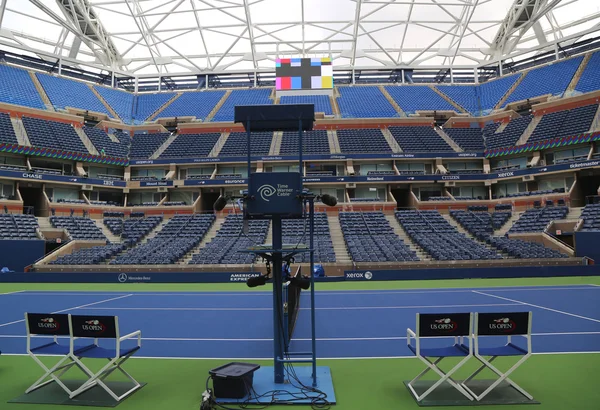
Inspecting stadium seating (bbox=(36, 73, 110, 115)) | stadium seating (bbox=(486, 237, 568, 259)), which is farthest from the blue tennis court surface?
stadium seating (bbox=(36, 73, 110, 115))

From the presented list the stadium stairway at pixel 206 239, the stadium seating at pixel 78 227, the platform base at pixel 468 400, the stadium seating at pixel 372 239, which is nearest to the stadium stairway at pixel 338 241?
the stadium seating at pixel 372 239

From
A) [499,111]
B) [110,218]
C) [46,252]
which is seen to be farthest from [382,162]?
[46,252]

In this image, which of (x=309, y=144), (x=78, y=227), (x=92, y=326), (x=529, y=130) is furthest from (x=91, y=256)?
(x=529, y=130)

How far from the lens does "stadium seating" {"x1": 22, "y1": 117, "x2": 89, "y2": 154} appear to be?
3684cm

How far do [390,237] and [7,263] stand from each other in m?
27.6

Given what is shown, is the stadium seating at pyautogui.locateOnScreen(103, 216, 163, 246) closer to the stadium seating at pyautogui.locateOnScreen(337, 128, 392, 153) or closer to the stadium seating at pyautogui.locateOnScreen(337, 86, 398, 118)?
the stadium seating at pyautogui.locateOnScreen(337, 128, 392, 153)

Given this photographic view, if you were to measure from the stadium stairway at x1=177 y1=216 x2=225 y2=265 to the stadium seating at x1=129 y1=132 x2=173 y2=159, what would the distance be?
13.1 m

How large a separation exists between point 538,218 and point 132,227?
34.3 meters

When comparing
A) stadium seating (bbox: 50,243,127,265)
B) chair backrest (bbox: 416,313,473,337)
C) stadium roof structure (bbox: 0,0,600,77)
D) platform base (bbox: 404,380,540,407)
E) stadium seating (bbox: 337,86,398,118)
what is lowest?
platform base (bbox: 404,380,540,407)

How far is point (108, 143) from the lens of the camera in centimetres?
4241

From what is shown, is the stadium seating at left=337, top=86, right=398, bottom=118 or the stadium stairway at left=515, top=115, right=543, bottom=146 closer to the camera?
the stadium stairway at left=515, top=115, right=543, bottom=146

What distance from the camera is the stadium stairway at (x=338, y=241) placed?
27.2 m

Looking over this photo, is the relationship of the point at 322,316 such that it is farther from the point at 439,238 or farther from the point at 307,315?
the point at 439,238

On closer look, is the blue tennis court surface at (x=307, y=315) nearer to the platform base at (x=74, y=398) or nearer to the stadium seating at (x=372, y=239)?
the platform base at (x=74, y=398)
